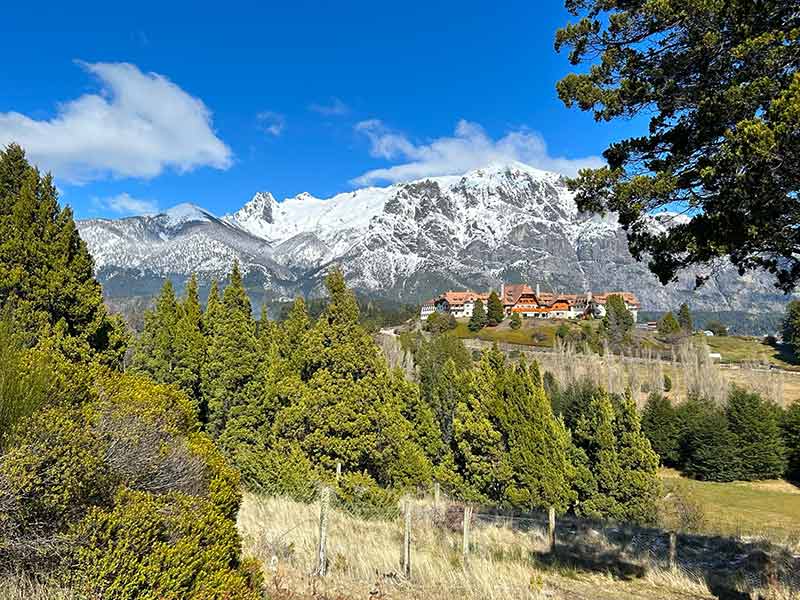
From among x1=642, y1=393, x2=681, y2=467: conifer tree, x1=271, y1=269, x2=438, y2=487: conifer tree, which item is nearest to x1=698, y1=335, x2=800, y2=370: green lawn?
x1=642, y1=393, x2=681, y2=467: conifer tree

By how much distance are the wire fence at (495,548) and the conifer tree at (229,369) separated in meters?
9.22

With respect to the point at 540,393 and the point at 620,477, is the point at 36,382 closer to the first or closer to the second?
the point at 540,393

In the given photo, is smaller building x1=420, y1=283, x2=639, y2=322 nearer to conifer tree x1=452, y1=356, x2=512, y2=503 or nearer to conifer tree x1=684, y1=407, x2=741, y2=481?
conifer tree x1=684, y1=407, x2=741, y2=481

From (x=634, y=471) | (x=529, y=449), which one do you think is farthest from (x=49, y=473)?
(x=634, y=471)

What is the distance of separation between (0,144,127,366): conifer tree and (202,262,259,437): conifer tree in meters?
9.78

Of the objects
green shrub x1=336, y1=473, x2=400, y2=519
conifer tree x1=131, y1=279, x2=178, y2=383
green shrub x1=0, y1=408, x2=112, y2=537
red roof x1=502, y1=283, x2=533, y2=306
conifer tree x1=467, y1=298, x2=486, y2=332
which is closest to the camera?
green shrub x1=0, y1=408, x2=112, y2=537

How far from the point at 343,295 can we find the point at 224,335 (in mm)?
9047

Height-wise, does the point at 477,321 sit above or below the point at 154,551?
above

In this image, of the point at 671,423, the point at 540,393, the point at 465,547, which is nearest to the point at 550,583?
the point at 465,547

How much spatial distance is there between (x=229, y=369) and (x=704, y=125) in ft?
63.3

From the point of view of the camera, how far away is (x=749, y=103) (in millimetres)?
5594

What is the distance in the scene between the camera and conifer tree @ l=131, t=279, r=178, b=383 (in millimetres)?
24125

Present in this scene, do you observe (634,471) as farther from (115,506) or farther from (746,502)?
(115,506)

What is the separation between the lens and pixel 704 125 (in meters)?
6.20
